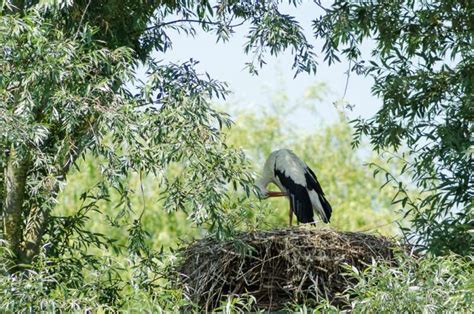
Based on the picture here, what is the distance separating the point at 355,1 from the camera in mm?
11727

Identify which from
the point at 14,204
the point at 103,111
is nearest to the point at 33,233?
the point at 14,204

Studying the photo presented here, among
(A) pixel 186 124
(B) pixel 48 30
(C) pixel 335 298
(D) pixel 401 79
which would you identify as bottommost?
(C) pixel 335 298

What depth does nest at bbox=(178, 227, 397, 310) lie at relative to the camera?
1032 cm

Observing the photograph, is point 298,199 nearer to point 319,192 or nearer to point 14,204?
point 319,192

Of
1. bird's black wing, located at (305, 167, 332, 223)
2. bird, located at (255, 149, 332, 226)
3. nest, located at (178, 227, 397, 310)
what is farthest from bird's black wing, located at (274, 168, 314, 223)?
nest, located at (178, 227, 397, 310)

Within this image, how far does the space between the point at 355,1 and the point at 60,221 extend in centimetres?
349

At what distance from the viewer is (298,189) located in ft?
42.2

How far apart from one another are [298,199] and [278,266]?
2461mm

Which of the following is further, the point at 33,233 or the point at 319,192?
the point at 319,192

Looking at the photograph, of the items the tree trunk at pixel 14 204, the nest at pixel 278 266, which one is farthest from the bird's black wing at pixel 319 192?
the tree trunk at pixel 14 204

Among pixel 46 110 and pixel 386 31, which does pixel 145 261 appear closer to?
pixel 46 110

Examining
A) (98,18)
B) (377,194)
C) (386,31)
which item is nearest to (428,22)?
(386,31)

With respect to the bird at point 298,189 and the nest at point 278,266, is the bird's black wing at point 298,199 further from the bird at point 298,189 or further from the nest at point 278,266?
the nest at point 278,266

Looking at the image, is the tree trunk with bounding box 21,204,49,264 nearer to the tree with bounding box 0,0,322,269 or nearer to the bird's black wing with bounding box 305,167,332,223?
the tree with bounding box 0,0,322,269
